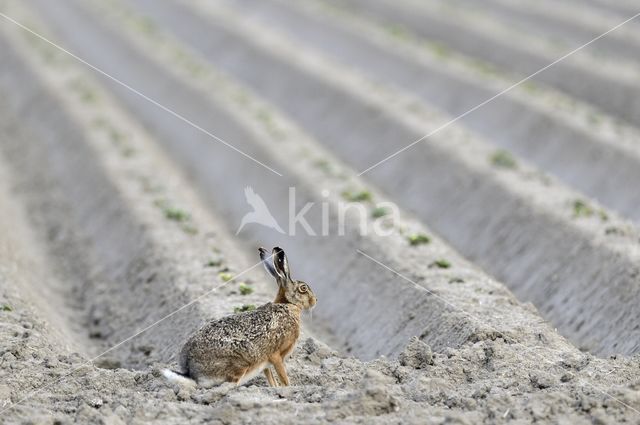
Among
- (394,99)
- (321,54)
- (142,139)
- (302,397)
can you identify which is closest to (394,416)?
A: (302,397)

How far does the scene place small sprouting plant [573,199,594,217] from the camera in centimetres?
1664

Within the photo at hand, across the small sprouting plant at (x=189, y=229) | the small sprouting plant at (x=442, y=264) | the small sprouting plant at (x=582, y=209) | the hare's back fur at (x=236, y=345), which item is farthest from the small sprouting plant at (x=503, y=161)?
the hare's back fur at (x=236, y=345)

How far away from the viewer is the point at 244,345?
962cm

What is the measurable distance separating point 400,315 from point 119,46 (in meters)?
24.7

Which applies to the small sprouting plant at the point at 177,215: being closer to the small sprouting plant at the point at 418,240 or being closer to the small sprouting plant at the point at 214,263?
the small sprouting plant at the point at 214,263

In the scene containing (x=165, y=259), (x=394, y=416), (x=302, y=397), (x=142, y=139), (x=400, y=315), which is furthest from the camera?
(x=142, y=139)

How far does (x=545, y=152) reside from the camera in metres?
23.6

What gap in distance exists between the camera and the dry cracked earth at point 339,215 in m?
9.85

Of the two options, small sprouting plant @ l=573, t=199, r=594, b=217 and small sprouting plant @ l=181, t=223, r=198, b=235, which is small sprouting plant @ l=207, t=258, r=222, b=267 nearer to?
small sprouting plant @ l=181, t=223, r=198, b=235

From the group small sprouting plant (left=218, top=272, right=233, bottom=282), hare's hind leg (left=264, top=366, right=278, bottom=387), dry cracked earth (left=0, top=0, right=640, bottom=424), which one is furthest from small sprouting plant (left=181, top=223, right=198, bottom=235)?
hare's hind leg (left=264, top=366, right=278, bottom=387)

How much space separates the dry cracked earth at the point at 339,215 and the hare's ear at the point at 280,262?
3.50ft

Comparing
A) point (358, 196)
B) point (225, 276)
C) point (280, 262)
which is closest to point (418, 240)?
point (358, 196)

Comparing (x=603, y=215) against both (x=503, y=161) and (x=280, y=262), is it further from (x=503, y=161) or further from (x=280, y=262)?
(x=280, y=262)

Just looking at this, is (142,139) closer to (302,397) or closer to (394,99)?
(394,99)
